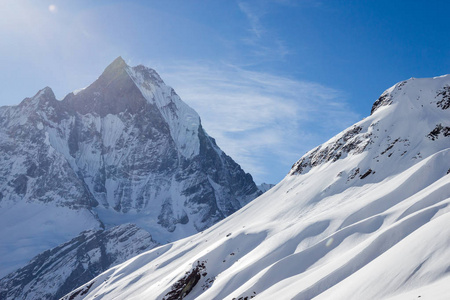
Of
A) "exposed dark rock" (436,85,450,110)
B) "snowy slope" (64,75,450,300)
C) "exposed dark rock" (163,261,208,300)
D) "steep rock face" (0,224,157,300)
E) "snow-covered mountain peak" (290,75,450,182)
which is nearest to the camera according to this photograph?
"snowy slope" (64,75,450,300)

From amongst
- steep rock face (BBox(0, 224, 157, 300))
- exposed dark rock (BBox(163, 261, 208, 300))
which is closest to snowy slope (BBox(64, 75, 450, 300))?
exposed dark rock (BBox(163, 261, 208, 300))

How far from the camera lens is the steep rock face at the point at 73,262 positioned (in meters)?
136

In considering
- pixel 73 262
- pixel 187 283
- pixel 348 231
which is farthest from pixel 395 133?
pixel 73 262

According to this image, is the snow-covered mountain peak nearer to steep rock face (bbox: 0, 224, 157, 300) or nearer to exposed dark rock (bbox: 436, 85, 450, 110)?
exposed dark rock (bbox: 436, 85, 450, 110)

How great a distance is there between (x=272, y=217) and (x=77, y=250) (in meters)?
127

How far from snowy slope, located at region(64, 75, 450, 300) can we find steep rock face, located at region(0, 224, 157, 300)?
86.0 m

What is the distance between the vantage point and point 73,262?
147 m

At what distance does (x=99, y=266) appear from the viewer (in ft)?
490

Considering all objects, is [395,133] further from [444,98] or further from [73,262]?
[73,262]

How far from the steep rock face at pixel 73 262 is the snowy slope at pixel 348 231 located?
3386 inches

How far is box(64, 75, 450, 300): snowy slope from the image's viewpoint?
18375 mm

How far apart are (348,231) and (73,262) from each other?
141 meters

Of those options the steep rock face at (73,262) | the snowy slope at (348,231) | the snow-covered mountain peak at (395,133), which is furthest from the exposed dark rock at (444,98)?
the steep rock face at (73,262)

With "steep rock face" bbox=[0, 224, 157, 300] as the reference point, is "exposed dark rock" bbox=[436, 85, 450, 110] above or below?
below
